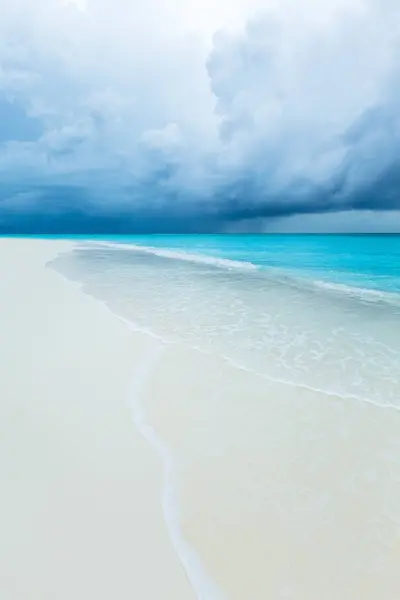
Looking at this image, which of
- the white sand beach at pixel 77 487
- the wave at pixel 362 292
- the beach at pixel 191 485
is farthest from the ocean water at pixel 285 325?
the white sand beach at pixel 77 487

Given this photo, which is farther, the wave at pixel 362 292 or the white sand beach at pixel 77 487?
the wave at pixel 362 292

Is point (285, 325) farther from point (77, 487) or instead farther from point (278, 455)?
point (77, 487)

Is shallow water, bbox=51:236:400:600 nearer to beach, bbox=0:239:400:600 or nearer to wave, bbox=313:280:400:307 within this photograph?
beach, bbox=0:239:400:600

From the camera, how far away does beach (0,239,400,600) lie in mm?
1926

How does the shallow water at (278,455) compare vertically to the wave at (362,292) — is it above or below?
above

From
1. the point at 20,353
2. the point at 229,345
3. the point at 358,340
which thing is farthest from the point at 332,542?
the point at 358,340

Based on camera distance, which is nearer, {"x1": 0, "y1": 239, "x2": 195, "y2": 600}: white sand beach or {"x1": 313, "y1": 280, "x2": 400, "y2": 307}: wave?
{"x1": 0, "y1": 239, "x2": 195, "y2": 600}: white sand beach

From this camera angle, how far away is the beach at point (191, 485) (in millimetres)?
1926

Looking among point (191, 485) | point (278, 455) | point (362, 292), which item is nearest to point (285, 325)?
point (278, 455)

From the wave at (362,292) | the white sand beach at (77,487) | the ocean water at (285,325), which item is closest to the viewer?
the white sand beach at (77,487)

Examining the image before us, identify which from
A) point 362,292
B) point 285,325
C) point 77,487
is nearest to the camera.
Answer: point 77,487

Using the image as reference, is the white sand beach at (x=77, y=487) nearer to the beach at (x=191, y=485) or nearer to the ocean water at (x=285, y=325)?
the beach at (x=191, y=485)

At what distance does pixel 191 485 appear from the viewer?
2.58m

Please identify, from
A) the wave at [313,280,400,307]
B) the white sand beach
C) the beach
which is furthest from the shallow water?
the wave at [313,280,400,307]
